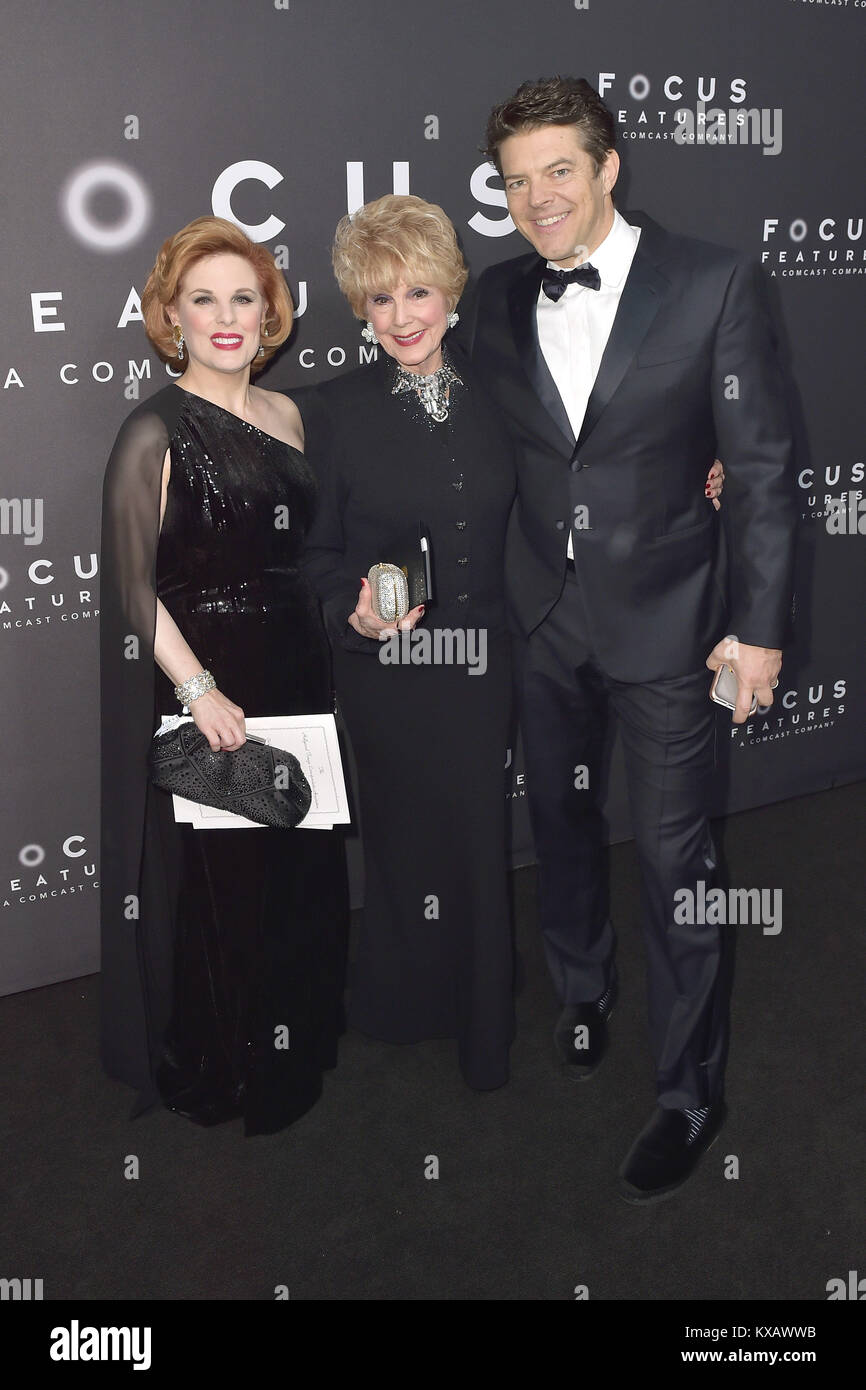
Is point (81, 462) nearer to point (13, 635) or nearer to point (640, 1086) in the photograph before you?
point (13, 635)

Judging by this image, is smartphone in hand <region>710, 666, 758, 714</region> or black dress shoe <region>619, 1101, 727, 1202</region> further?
black dress shoe <region>619, 1101, 727, 1202</region>

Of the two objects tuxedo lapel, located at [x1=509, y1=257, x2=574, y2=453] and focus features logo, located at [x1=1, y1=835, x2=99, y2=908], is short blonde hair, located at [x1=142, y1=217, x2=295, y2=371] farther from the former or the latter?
focus features logo, located at [x1=1, y1=835, x2=99, y2=908]

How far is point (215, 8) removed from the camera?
3100mm

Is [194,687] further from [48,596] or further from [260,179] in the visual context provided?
[260,179]

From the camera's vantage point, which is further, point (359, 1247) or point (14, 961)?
point (14, 961)

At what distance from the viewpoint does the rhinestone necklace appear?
2.75 m

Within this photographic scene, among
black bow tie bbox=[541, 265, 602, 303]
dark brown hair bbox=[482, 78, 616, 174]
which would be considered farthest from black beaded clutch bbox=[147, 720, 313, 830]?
dark brown hair bbox=[482, 78, 616, 174]

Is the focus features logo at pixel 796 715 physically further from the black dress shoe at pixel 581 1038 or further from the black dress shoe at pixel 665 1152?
the black dress shoe at pixel 665 1152

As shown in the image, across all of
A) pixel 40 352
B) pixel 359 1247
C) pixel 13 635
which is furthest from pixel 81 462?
pixel 359 1247

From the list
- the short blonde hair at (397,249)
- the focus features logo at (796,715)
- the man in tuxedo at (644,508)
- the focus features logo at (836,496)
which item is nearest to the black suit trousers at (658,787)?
the man in tuxedo at (644,508)

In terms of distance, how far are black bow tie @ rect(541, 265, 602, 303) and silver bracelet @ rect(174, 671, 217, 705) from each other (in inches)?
44.7

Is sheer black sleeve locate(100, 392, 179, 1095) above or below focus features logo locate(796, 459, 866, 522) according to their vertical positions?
below

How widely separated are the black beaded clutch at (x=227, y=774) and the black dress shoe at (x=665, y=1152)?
113 cm
